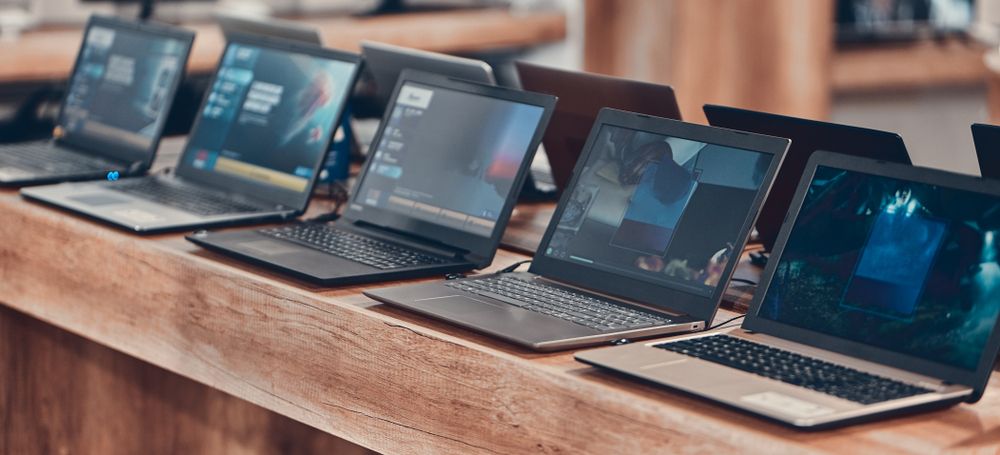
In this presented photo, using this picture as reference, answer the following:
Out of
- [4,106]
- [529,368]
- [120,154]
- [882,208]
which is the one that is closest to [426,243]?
[529,368]

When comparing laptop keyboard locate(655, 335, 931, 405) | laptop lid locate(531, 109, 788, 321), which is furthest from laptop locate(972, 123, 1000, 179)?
laptop keyboard locate(655, 335, 931, 405)

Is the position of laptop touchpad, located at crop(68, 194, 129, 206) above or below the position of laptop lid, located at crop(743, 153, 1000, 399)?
below

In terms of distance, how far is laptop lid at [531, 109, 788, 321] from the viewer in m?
1.55

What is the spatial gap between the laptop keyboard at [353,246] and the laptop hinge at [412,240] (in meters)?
0.02

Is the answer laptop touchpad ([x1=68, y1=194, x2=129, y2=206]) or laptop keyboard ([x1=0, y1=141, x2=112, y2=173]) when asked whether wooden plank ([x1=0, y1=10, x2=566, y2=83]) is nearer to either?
laptop keyboard ([x1=0, y1=141, x2=112, y2=173])

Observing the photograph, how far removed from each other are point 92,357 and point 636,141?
1305 millimetres

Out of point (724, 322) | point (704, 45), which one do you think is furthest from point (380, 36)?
point (724, 322)

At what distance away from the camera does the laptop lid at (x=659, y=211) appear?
61.2 inches

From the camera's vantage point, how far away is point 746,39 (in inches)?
187

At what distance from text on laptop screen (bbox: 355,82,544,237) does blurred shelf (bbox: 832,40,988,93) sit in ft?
12.5

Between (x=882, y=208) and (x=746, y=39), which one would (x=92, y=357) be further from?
(x=746, y=39)

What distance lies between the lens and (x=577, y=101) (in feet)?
6.89

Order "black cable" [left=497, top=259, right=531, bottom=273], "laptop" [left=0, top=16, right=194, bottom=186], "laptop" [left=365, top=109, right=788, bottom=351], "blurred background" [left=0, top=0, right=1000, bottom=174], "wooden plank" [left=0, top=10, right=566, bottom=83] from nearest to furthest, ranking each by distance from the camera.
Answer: "laptop" [left=365, top=109, right=788, bottom=351]
"black cable" [left=497, top=259, right=531, bottom=273]
"laptop" [left=0, top=16, right=194, bottom=186]
"wooden plank" [left=0, top=10, right=566, bottom=83]
"blurred background" [left=0, top=0, right=1000, bottom=174]

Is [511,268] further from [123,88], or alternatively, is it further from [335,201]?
[123,88]
